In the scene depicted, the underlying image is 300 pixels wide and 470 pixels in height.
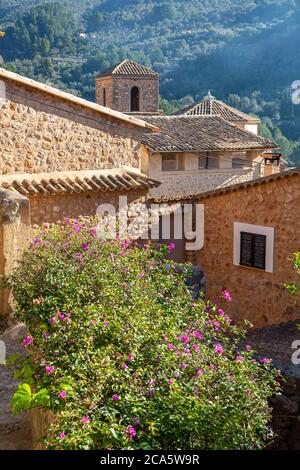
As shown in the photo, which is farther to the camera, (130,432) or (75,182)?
(75,182)

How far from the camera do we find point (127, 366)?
5.33 m

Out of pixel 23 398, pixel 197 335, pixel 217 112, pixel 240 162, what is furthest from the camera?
pixel 217 112

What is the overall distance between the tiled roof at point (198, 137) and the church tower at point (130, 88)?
35.2 feet

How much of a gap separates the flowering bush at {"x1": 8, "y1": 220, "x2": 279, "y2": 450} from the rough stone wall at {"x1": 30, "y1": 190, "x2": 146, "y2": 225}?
4.65m

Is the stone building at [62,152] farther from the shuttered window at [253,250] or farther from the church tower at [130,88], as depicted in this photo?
the church tower at [130,88]

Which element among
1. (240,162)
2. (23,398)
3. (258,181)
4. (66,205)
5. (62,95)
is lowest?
(23,398)

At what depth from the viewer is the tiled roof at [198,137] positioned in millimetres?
24594

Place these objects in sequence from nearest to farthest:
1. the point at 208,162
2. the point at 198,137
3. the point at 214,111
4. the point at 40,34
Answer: the point at 198,137, the point at 208,162, the point at 214,111, the point at 40,34

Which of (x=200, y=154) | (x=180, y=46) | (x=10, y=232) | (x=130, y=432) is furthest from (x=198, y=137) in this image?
(x=180, y=46)

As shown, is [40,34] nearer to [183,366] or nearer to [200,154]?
[200,154]

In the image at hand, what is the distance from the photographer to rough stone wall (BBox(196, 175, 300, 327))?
44.9 ft

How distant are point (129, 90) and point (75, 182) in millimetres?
26667

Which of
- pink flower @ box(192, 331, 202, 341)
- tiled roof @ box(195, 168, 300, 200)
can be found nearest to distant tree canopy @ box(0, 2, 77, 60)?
tiled roof @ box(195, 168, 300, 200)
